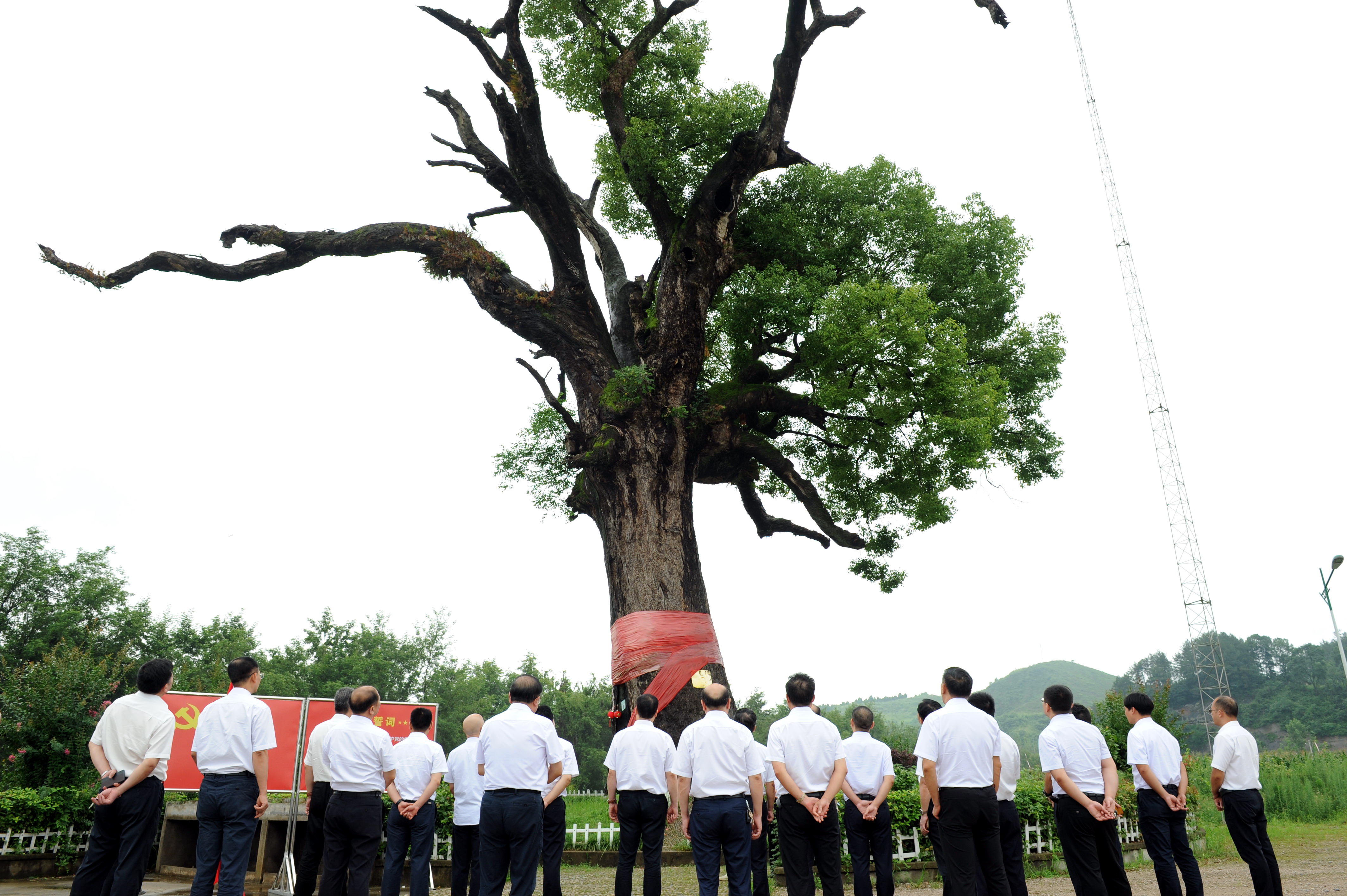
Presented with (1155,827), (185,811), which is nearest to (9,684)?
(185,811)

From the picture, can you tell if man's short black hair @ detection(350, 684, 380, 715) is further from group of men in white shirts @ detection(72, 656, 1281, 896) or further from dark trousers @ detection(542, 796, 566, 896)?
dark trousers @ detection(542, 796, 566, 896)

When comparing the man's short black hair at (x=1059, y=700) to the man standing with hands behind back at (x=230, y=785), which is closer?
the man standing with hands behind back at (x=230, y=785)

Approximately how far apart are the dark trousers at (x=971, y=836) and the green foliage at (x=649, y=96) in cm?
923

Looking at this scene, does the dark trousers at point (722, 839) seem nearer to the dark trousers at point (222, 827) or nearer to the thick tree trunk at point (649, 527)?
the dark trousers at point (222, 827)

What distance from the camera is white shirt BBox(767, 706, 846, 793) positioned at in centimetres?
554

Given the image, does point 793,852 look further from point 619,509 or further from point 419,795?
point 619,509

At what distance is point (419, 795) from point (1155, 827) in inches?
226

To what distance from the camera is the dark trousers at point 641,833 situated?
616 cm

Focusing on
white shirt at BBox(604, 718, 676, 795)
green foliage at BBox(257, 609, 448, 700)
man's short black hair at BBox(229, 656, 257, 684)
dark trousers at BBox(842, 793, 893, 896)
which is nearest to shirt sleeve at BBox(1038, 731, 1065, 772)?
dark trousers at BBox(842, 793, 893, 896)

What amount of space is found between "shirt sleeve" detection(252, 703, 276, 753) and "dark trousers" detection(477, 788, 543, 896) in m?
1.48

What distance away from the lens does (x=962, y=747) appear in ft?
17.8

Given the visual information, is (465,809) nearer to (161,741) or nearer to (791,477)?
(161,741)

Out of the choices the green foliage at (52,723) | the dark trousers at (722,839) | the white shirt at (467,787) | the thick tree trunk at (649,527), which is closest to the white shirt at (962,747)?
the dark trousers at (722,839)

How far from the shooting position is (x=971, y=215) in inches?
557
